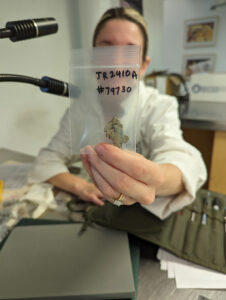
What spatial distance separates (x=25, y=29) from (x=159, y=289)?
413mm

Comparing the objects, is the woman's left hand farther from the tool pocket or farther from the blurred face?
the blurred face

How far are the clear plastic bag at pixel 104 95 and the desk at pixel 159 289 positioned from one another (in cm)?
24

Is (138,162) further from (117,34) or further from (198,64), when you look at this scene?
(198,64)

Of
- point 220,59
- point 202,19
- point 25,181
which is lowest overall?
point 25,181

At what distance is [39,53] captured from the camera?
15.0 inches

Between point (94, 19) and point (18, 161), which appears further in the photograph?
point (18, 161)

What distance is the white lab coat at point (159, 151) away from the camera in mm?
426

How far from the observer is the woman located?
0.28 metres

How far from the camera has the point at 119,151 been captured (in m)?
0.26

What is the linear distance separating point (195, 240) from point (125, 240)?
13 centimetres

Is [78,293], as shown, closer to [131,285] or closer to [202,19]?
[131,285]

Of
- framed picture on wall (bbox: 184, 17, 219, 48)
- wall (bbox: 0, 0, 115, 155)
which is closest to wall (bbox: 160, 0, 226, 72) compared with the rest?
framed picture on wall (bbox: 184, 17, 219, 48)

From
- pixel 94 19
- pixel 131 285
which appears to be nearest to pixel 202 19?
pixel 94 19

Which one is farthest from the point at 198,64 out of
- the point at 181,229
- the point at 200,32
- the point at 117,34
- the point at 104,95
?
the point at 104,95
